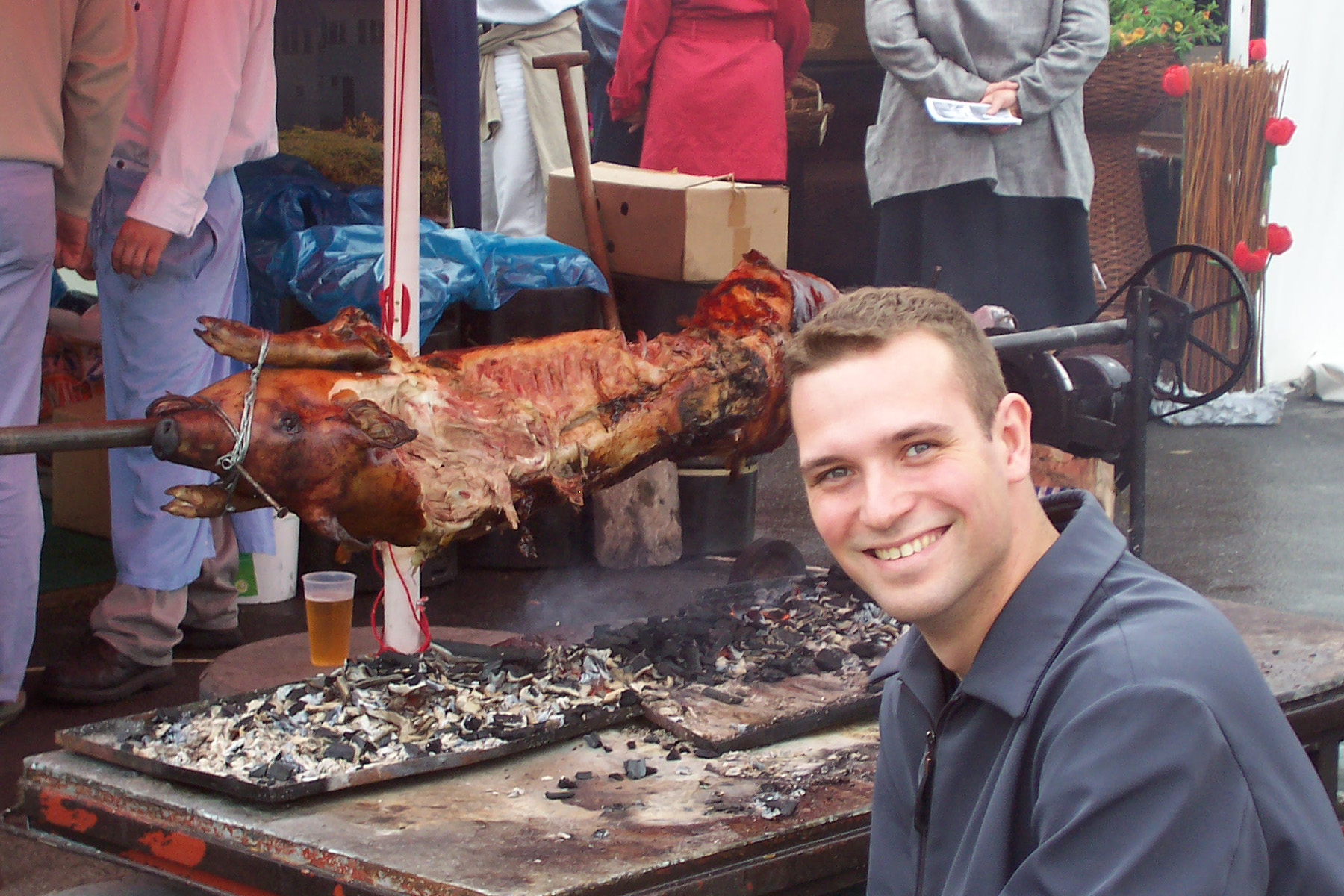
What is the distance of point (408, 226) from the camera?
10.7ft

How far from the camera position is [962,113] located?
5715 mm

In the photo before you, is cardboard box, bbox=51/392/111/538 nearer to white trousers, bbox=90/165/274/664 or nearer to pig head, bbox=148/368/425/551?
white trousers, bbox=90/165/274/664

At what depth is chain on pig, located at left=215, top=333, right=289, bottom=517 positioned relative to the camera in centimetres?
237

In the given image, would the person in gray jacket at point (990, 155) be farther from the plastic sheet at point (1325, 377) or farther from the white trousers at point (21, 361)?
the plastic sheet at point (1325, 377)

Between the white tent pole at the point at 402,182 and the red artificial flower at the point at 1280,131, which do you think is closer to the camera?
the white tent pole at the point at 402,182

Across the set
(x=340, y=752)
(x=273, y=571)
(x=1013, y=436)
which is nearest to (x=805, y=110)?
(x=273, y=571)

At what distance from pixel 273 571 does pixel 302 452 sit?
10.1 feet

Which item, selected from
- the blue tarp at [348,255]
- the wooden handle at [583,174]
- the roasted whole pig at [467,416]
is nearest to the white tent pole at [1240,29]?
the wooden handle at [583,174]

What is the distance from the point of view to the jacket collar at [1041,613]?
5.47ft

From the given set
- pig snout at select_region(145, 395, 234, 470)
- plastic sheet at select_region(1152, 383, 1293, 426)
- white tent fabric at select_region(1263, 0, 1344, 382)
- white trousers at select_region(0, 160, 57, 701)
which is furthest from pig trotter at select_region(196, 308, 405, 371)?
white tent fabric at select_region(1263, 0, 1344, 382)

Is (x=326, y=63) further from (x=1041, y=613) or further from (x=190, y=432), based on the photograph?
(x=1041, y=613)

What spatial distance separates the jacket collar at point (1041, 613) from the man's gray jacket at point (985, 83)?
4487 mm

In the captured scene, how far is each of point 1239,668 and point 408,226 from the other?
2.25m

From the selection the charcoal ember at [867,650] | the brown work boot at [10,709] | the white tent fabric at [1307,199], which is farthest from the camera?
the white tent fabric at [1307,199]
